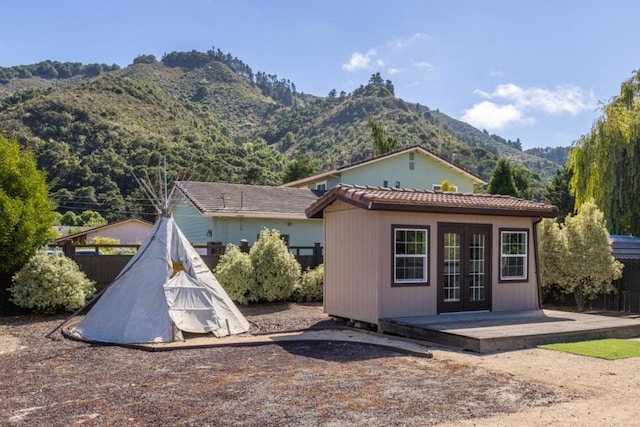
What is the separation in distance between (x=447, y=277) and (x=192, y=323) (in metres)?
5.40

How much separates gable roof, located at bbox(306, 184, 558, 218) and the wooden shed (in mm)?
22

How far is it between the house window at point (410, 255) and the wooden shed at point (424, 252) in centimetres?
2

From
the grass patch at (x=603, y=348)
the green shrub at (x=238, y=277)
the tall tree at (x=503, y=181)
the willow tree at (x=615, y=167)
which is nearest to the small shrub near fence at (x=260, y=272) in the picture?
the green shrub at (x=238, y=277)

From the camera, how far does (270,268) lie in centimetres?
1580

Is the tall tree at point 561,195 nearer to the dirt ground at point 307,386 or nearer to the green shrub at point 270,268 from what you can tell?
the green shrub at point 270,268

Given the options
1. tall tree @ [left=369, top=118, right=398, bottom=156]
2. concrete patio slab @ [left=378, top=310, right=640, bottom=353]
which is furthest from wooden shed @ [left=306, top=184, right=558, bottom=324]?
tall tree @ [left=369, top=118, right=398, bottom=156]

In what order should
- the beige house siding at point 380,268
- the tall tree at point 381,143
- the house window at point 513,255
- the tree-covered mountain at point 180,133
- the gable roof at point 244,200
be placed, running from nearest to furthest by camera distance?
the beige house siding at point 380,268
the house window at point 513,255
the gable roof at point 244,200
the tall tree at point 381,143
the tree-covered mountain at point 180,133

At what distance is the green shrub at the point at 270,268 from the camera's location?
51.8 feet

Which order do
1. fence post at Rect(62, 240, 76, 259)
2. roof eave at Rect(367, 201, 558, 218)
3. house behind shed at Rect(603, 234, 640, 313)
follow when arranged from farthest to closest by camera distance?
house behind shed at Rect(603, 234, 640, 313) < fence post at Rect(62, 240, 76, 259) < roof eave at Rect(367, 201, 558, 218)

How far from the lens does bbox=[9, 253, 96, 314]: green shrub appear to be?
13383 mm

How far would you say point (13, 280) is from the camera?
13.5m

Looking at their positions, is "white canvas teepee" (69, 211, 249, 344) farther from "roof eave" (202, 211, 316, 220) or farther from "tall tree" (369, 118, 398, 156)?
"tall tree" (369, 118, 398, 156)

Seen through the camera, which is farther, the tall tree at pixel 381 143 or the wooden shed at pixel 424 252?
the tall tree at pixel 381 143

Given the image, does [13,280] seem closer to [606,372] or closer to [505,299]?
[505,299]
